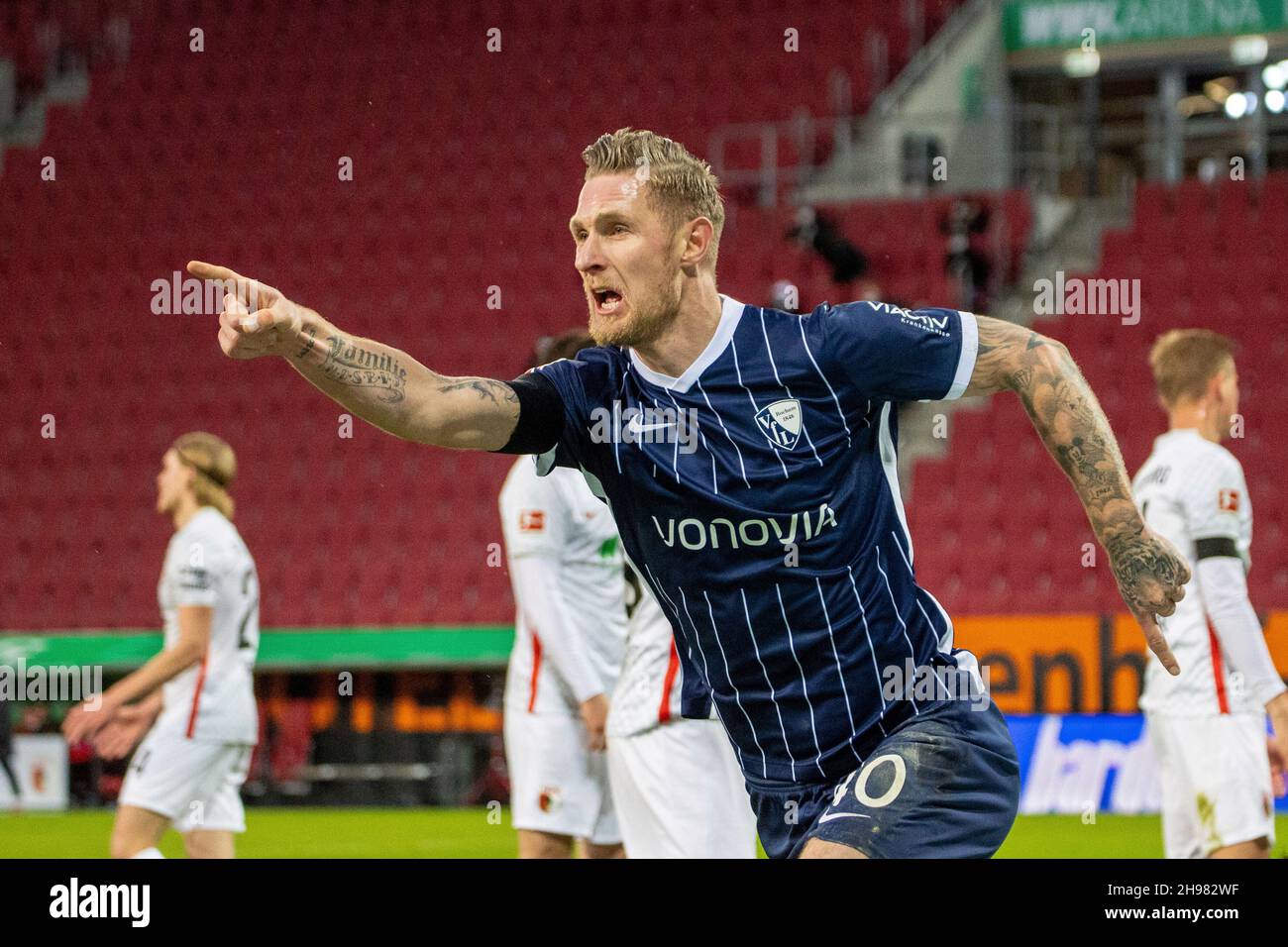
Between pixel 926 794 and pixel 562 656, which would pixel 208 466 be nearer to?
pixel 562 656

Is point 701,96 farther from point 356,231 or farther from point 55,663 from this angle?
point 55,663

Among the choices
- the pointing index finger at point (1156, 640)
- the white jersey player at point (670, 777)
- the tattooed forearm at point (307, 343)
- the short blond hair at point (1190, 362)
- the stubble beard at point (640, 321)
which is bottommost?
the white jersey player at point (670, 777)

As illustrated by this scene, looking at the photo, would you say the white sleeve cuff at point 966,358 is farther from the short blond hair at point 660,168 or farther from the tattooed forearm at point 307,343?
the tattooed forearm at point 307,343

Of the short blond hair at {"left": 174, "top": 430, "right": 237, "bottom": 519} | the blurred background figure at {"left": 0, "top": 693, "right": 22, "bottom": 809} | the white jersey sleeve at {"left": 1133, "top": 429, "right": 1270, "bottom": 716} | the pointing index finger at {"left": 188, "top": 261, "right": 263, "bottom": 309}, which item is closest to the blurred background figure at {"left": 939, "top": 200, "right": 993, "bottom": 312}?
the white jersey sleeve at {"left": 1133, "top": 429, "right": 1270, "bottom": 716}

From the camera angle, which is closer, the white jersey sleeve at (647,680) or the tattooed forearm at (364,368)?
the tattooed forearm at (364,368)

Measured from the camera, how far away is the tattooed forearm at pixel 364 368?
3529mm

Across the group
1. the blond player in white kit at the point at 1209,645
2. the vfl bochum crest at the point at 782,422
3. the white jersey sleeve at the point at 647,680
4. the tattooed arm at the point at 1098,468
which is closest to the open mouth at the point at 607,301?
the vfl bochum crest at the point at 782,422

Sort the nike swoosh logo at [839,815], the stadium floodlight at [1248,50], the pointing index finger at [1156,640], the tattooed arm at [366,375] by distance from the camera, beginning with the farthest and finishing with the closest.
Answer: the stadium floodlight at [1248,50] < the pointing index finger at [1156,640] < the nike swoosh logo at [839,815] < the tattooed arm at [366,375]

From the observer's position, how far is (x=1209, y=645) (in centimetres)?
637

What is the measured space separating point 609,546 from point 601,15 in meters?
10.7

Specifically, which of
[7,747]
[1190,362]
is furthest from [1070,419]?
[7,747]

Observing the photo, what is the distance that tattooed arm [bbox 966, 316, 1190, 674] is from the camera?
→ 3758 millimetres

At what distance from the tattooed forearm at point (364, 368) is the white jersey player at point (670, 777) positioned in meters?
2.01
